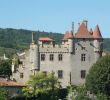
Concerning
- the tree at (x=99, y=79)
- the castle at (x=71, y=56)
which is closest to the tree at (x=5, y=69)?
the castle at (x=71, y=56)

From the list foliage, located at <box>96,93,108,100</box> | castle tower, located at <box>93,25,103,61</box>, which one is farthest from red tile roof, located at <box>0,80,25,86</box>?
foliage, located at <box>96,93,108,100</box>

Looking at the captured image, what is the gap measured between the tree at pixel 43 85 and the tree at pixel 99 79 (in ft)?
16.8

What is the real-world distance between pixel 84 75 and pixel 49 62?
5.67 metres

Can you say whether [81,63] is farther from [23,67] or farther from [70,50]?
[23,67]

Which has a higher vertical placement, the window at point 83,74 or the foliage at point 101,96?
the window at point 83,74

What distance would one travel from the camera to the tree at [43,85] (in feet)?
279

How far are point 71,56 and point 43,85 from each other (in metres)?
6.98

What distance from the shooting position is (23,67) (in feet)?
308

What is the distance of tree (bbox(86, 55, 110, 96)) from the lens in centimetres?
8456

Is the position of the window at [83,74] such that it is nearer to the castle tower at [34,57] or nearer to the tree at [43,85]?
the tree at [43,85]

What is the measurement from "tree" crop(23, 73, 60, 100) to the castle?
128 inches

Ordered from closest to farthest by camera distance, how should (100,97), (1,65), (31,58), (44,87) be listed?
→ (100,97), (44,87), (31,58), (1,65)

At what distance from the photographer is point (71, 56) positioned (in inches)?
3580

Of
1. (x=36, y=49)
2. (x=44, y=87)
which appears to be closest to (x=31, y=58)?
(x=36, y=49)
